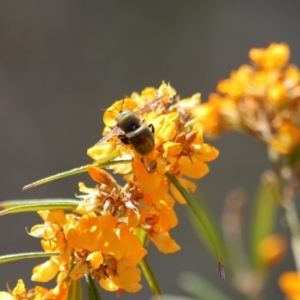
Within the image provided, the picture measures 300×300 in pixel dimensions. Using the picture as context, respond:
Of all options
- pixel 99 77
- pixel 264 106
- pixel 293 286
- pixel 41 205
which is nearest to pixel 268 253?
pixel 264 106

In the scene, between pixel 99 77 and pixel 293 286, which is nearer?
pixel 293 286

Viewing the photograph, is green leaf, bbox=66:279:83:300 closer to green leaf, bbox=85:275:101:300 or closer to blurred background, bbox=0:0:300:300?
green leaf, bbox=85:275:101:300

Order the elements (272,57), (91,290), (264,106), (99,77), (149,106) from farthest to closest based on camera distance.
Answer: (99,77) → (272,57) → (264,106) → (149,106) → (91,290)

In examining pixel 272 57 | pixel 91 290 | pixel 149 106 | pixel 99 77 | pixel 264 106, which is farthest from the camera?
pixel 99 77

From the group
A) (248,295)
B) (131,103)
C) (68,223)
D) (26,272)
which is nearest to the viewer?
(68,223)

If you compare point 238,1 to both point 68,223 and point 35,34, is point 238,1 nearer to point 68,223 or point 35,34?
point 35,34

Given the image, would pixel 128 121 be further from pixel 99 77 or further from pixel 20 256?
pixel 99 77

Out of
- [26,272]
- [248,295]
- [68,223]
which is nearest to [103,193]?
[68,223]
